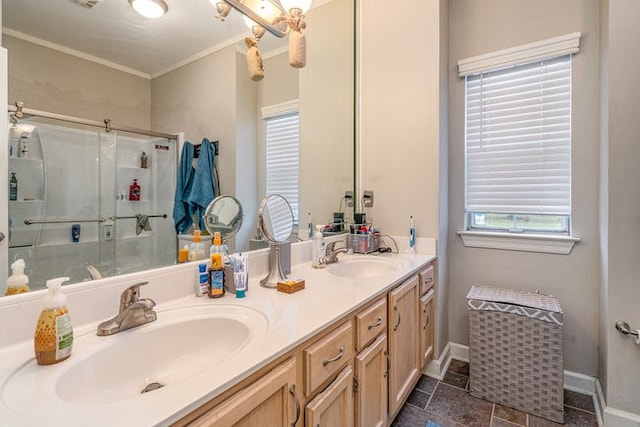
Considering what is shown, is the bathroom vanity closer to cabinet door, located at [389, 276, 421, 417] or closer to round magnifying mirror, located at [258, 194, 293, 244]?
cabinet door, located at [389, 276, 421, 417]

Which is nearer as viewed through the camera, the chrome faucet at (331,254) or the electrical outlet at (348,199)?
the chrome faucet at (331,254)

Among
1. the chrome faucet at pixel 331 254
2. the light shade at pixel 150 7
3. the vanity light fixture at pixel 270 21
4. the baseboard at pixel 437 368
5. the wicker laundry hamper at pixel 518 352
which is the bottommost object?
the baseboard at pixel 437 368

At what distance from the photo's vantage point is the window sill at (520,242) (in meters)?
1.91

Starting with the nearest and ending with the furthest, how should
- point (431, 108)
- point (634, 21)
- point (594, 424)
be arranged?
point (634, 21)
point (594, 424)
point (431, 108)

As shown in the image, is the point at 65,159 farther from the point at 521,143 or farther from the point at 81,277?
the point at 521,143

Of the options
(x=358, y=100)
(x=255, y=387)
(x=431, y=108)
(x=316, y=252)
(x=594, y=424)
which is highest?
(x=358, y=100)

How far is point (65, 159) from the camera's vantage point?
973 millimetres

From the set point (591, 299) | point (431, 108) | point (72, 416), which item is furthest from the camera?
point (431, 108)

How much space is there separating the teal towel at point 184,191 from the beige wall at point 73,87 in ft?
0.57

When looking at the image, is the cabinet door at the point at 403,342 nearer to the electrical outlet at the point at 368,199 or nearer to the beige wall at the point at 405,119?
the beige wall at the point at 405,119

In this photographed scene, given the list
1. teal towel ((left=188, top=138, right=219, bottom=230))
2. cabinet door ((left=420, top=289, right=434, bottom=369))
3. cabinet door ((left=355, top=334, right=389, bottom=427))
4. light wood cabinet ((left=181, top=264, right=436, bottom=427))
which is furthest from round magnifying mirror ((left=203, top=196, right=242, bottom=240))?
cabinet door ((left=420, top=289, right=434, bottom=369))

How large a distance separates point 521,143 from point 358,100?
1.16 meters

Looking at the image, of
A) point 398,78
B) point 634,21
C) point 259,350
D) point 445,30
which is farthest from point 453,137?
point 259,350

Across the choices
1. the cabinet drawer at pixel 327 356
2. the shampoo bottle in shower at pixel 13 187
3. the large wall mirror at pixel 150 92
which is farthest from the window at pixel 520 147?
the shampoo bottle in shower at pixel 13 187
